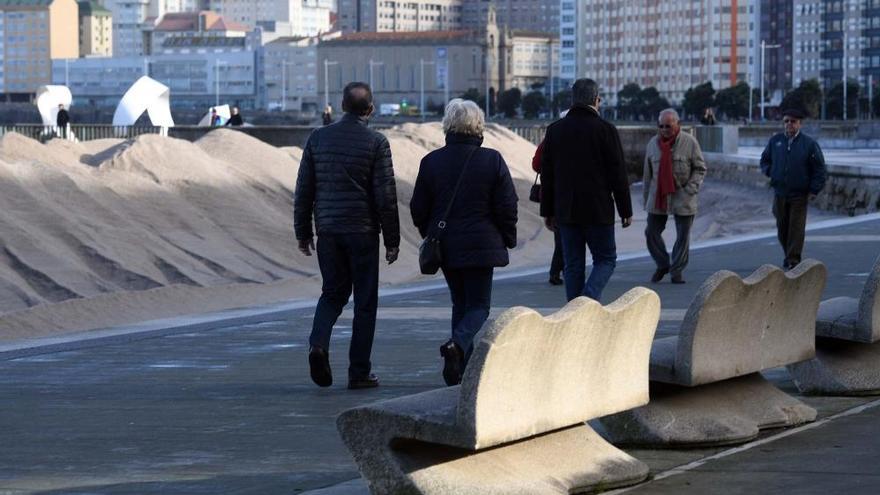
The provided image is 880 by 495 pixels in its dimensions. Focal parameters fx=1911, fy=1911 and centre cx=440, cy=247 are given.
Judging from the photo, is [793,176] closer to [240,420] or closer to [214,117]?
[240,420]

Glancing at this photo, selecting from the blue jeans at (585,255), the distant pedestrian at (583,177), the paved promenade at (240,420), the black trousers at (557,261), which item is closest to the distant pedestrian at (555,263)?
the black trousers at (557,261)

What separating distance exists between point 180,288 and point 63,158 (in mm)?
14544

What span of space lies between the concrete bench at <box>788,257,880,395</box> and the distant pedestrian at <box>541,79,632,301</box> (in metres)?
1.87

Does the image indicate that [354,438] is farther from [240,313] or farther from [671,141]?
[671,141]

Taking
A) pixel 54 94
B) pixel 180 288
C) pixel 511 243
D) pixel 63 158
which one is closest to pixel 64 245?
pixel 180 288

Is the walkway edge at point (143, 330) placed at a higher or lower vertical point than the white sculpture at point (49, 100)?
lower

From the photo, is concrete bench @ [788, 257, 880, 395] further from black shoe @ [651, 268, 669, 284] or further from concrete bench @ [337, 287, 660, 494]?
black shoe @ [651, 268, 669, 284]

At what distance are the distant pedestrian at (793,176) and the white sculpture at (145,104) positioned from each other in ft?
226

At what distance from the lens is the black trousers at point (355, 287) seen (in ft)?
33.0

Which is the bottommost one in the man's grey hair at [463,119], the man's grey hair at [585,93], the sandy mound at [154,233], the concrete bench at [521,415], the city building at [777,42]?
the sandy mound at [154,233]

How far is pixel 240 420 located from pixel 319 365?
1038 millimetres

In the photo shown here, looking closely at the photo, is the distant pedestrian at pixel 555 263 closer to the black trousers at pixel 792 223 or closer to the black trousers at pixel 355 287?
the black trousers at pixel 792 223

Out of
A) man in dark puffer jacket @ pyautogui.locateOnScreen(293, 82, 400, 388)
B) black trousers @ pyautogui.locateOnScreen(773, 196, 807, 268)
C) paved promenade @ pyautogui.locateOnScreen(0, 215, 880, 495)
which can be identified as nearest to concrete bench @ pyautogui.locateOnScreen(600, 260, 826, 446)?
paved promenade @ pyautogui.locateOnScreen(0, 215, 880, 495)

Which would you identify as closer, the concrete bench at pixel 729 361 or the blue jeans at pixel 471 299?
the concrete bench at pixel 729 361
